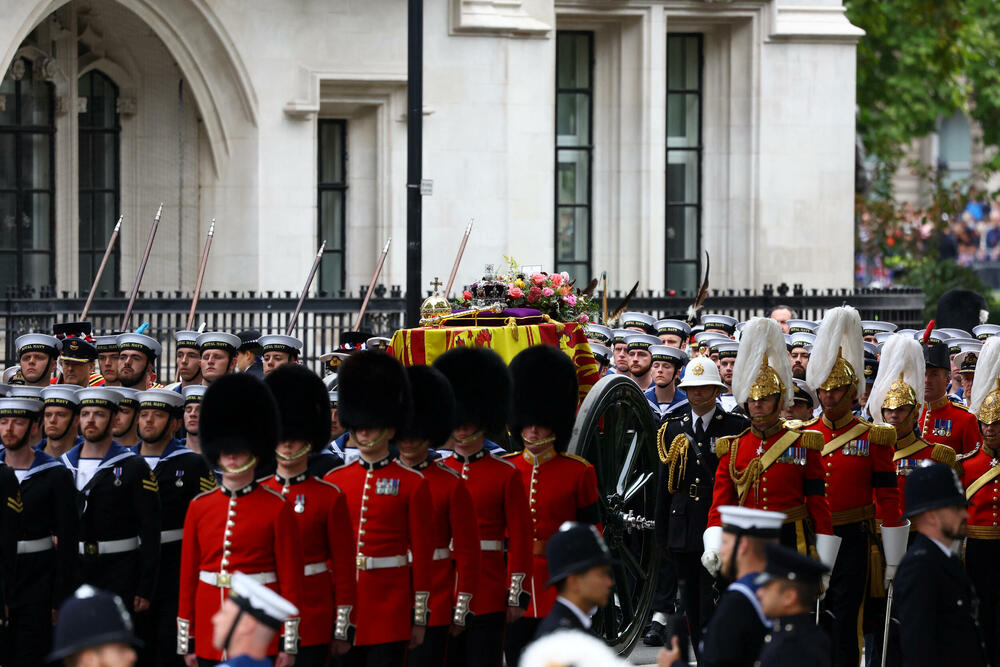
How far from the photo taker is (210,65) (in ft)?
62.3

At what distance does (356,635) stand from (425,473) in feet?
2.61

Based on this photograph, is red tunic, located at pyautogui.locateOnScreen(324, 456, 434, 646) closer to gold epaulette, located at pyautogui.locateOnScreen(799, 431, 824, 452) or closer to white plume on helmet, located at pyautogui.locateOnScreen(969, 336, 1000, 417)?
gold epaulette, located at pyautogui.locateOnScreen(799, 431, 824, 452)

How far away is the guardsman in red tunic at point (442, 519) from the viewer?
788 centimetres

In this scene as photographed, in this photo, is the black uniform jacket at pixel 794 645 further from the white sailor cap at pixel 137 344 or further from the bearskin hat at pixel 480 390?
the white sailor cap at pixel 137 344

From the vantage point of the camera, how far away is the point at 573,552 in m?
5.78

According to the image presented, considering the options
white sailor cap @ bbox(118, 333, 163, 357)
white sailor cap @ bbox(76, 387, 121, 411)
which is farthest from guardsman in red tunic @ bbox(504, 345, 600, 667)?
white sailor cap @ bbox(118, 333, 163, 357)

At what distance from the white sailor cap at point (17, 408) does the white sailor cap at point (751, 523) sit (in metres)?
3.95

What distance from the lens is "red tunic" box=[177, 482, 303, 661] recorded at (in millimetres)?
7199

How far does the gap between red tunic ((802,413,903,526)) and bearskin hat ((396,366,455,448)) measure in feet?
6.97

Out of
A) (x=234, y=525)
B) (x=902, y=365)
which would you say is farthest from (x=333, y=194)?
(x=234, y=525)

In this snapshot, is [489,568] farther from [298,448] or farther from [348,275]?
[348,275]

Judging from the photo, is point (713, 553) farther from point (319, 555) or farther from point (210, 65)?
point (210, 65)

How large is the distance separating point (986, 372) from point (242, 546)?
4642 mm

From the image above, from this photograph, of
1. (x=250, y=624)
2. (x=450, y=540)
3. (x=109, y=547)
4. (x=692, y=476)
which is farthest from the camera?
(x=692, y=476)
